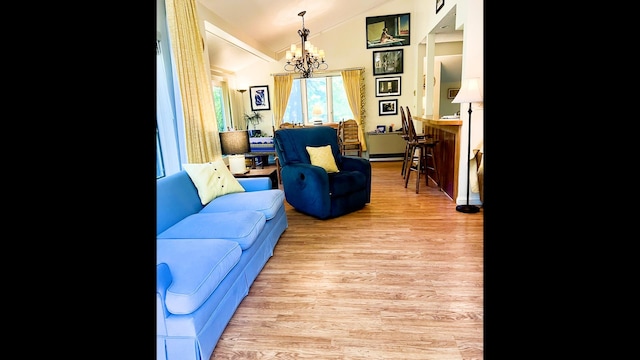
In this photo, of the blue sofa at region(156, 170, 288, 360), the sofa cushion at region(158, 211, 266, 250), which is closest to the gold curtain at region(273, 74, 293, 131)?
the blue sofa at region(156, 170, 288, 360)

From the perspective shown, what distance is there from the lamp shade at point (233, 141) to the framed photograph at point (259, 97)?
4.19 meters

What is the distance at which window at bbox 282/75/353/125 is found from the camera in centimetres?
707

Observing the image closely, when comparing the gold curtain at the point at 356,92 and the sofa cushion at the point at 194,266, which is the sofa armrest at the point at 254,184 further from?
the gold curtain at the point at 356,92

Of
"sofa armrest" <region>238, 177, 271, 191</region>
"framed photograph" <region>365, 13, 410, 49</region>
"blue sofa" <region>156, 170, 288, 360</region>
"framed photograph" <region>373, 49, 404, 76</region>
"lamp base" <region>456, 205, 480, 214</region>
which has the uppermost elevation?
"framed photograph" <region>365, 13, 410, 49</region>

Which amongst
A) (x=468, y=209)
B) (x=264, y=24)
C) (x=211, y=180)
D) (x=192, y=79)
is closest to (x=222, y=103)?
(x=264, y=24)

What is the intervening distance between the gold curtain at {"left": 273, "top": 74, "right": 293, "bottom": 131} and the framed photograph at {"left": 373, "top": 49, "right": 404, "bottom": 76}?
187cm

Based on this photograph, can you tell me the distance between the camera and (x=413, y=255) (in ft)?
8.08

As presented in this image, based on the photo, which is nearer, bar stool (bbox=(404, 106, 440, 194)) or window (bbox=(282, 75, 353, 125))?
A: bar stool (bbox=(404, 106, 440, 194))

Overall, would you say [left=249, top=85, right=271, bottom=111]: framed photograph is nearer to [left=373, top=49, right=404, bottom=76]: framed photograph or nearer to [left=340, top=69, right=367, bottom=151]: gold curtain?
[left=340, top=69, right=367, bottom=151]: gold curtain

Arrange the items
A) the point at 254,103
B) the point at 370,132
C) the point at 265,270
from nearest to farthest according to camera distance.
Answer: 1. the point at 265,270
2. the point at 370,132
3. the point at 254,103

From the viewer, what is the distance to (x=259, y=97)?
23.9 feet
